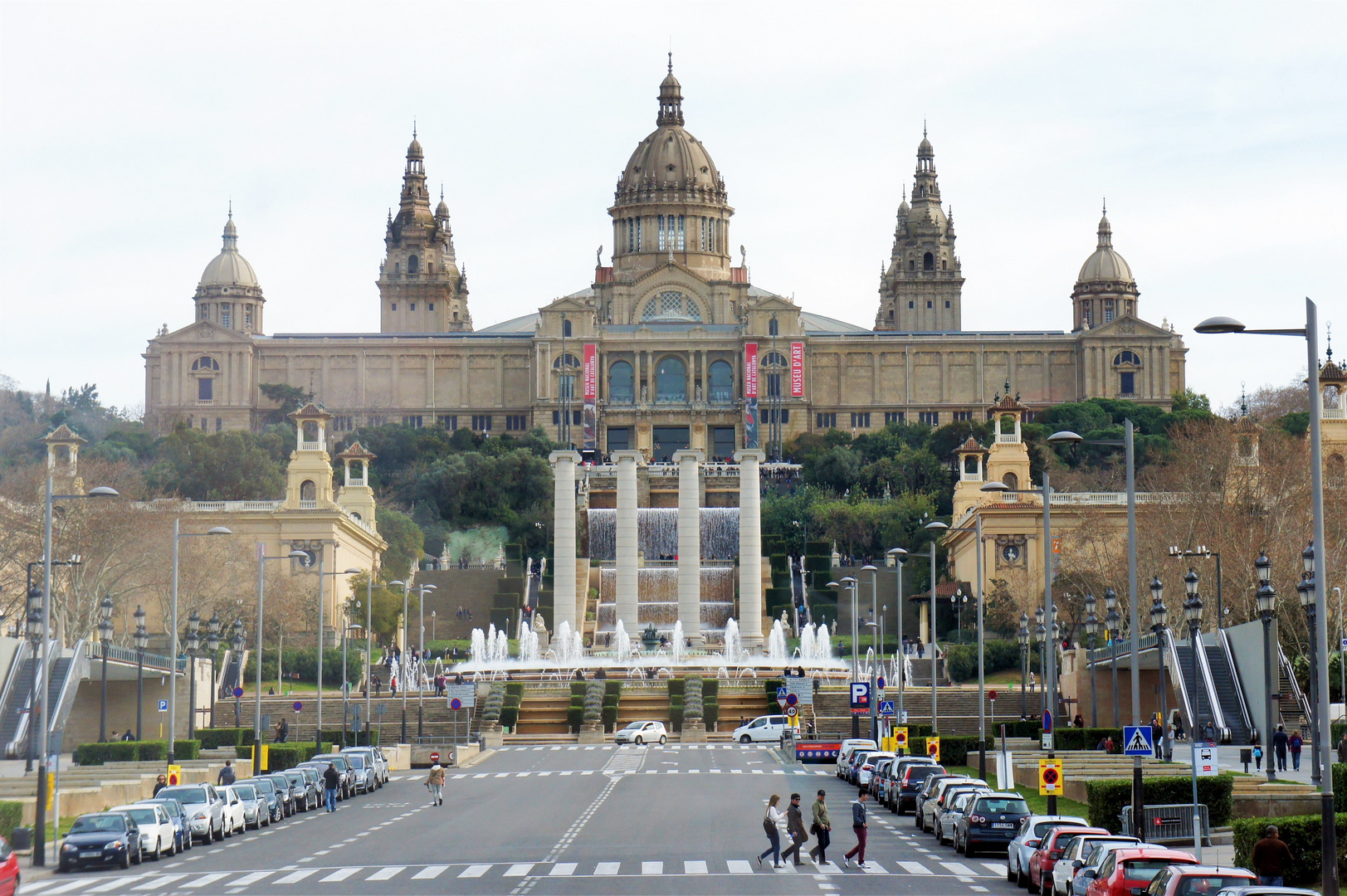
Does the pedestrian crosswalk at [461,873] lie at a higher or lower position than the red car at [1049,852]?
lower

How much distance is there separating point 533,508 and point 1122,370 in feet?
200

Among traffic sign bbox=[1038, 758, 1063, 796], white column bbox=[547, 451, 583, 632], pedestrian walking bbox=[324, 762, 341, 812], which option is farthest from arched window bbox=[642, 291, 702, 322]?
traffic sign bbox=[1038, 758, 1063, 796]

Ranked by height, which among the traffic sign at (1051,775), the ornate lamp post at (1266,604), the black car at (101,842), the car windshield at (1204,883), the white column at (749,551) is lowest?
the black car at (101,842)

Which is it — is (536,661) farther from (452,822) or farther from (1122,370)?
(1122,370)

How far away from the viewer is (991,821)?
3594 cm

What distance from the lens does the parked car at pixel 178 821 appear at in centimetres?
3806

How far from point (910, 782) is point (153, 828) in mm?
17161

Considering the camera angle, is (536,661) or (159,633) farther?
(159,633)

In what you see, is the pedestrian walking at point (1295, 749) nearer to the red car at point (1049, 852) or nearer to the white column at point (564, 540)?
the red car at point (1049, 852)

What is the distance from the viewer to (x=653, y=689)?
80.2 m

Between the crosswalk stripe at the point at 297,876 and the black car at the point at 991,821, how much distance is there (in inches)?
443

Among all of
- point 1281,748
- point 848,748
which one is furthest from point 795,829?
point 848,748

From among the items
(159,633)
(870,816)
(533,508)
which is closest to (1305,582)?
(870,816)

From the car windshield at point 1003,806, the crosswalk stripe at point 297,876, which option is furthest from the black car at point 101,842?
the car windshield at point 1003,806
